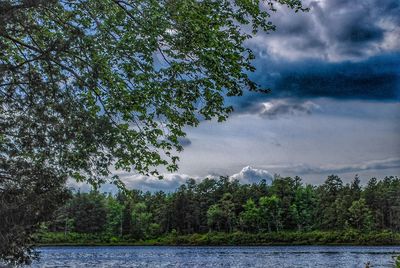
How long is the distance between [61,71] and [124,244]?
371 feet

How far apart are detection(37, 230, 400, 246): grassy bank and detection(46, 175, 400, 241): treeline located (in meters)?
3.32

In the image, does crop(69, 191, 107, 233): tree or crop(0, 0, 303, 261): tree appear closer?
crop(0, 0, 303, 261): tree

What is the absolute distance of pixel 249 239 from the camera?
4328 inches

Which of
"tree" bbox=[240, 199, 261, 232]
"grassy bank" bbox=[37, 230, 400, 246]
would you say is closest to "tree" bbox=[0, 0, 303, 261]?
"grassy bank" bbox=[37, 230, 400, 246]

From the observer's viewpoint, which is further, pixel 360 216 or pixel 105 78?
pixel 360 216

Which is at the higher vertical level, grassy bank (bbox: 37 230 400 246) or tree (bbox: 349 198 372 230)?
tree (bbox: 349 198 372 230)

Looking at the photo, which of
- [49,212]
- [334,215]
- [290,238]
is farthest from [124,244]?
[49,212]

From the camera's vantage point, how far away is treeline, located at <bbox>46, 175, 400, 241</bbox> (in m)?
117

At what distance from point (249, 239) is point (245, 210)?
1573 centimetres

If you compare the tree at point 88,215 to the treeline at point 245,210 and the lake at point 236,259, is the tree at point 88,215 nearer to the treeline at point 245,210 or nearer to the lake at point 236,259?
the treeline at point 245,210

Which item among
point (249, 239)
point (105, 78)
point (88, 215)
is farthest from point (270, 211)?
point (105, 78)

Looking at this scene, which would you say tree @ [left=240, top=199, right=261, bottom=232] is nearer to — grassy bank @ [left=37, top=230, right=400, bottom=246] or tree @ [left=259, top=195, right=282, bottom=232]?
tree @ [left=259, top=195, right=282, bottom=232]

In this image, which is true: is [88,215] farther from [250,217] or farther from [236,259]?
[236,259]

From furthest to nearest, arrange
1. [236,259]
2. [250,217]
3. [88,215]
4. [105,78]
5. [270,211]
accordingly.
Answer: [88,215] < [270,211] < [250,217] < [236,259] < [105,78]
